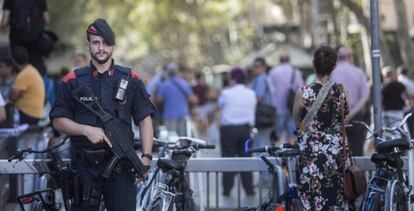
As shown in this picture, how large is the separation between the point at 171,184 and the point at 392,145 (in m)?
1.90

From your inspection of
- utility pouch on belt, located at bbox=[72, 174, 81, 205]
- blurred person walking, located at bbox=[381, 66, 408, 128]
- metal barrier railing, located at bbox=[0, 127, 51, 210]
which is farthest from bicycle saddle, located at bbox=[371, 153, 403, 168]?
blurred person walking, located at bbox=[381, 66, 408, 128]

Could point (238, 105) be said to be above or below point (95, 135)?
above

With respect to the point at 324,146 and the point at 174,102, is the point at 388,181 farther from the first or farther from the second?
the point at 174,102

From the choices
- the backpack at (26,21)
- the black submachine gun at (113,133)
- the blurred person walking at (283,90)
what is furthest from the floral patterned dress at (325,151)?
the blurred person walking at (283,90)

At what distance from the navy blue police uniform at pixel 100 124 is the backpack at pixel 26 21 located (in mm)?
5198

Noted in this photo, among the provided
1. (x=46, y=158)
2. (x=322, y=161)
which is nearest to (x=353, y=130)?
(x=322, y=161)

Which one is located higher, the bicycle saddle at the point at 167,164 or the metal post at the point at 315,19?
the metal post at the point at 315,19

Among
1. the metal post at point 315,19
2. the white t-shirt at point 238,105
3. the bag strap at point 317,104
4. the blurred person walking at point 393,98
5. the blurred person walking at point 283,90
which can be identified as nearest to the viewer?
the bag strap at point 317,104

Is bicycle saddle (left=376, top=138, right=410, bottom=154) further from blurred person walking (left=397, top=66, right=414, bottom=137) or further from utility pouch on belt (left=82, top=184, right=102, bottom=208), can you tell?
blurred person walking (left=397, top=66, right=414, bottom=137)

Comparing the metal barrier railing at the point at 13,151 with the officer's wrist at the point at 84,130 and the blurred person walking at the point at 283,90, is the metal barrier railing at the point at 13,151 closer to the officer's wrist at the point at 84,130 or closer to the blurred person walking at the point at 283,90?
the officer's wrist at the point at 84,130

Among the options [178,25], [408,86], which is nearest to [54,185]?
[408,86]

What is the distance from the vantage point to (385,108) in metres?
15.4

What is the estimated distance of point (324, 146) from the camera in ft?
26.5

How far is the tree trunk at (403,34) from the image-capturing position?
2116 cm
